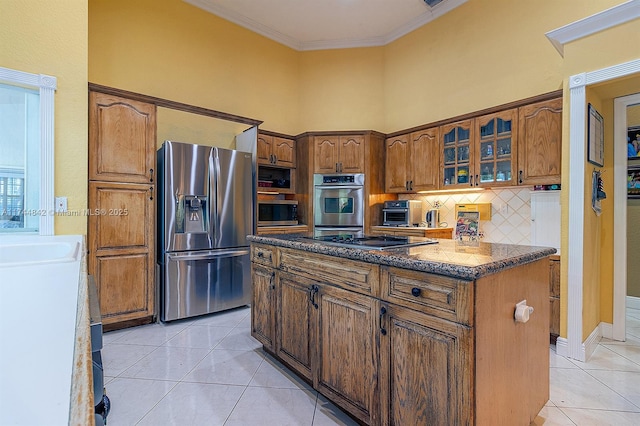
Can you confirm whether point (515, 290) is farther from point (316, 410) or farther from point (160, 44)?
point (160, 44)

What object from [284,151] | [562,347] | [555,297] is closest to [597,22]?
[555,297]

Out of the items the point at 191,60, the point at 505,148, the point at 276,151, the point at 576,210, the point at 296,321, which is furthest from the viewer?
the point at 276,151

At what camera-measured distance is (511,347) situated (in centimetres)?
134

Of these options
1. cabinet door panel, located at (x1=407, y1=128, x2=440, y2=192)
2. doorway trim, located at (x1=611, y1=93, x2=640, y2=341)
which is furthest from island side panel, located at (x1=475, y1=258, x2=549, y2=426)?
cabinet door panel, located at (x1=407, y1=128, x2=440, y2=192)

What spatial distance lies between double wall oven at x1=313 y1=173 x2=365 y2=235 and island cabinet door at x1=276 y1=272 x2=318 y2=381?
7.25 feet

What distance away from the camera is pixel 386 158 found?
4.47 m

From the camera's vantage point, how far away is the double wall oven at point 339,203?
428 cm

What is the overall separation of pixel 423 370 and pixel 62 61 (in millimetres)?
3295

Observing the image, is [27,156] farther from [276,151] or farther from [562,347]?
[562,347]

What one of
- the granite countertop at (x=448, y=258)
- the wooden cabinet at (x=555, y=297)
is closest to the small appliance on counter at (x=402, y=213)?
the wooden cabinet at (x=555, y=297)

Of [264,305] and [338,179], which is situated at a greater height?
[338,179]

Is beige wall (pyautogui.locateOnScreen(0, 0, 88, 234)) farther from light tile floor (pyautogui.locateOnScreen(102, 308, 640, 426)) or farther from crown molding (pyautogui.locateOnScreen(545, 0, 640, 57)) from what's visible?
crown molding (pyautogui.locateOnScreen(545, 0, 640, 57))

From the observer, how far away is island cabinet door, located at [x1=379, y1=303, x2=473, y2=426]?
112 centimetres

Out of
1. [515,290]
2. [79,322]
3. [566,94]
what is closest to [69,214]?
[79,322]
